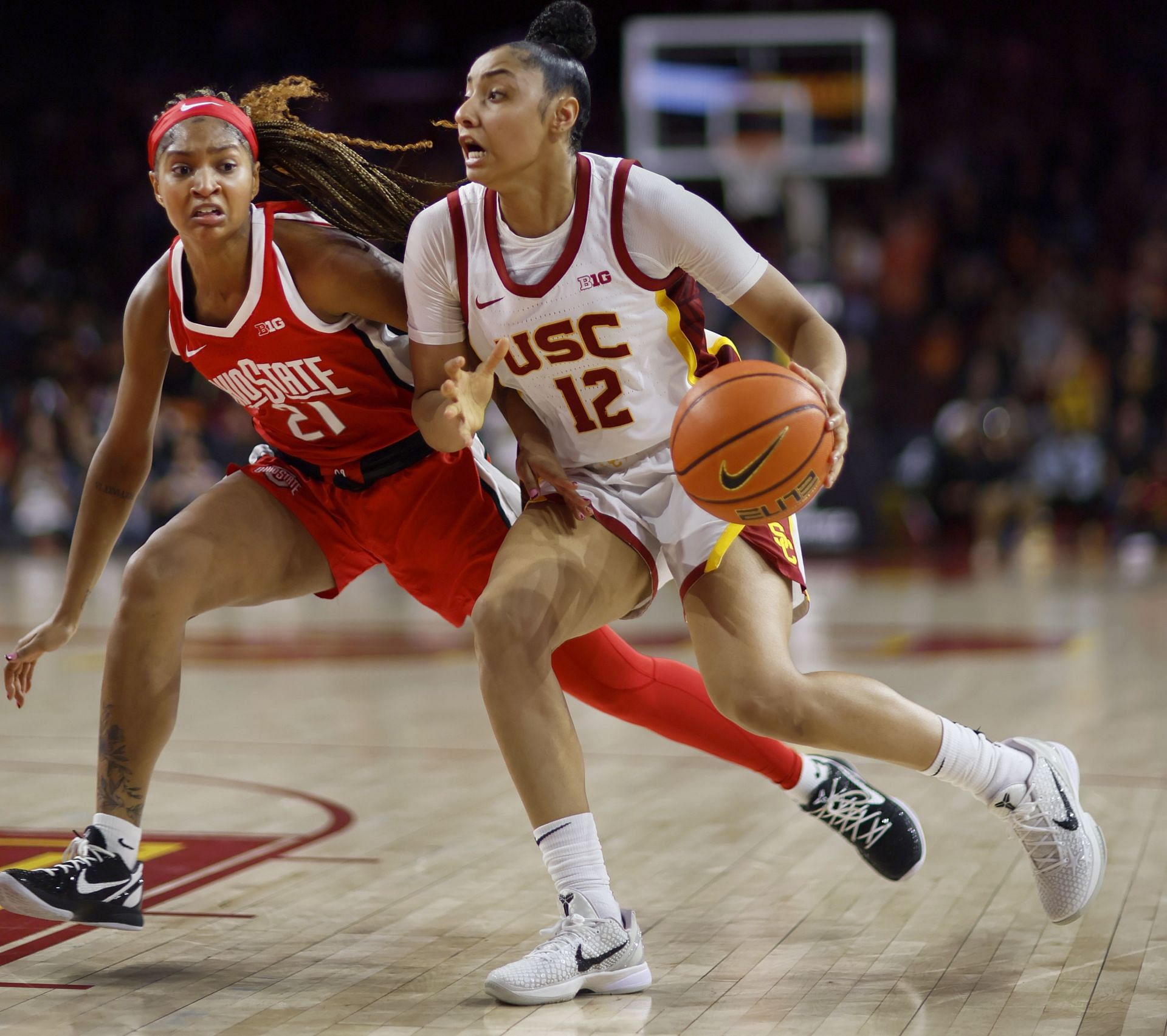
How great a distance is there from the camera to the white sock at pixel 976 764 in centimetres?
335

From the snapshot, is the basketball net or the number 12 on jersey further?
the basketball net

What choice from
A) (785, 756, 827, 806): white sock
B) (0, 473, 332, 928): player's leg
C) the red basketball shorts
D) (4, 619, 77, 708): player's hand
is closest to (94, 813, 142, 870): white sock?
(0, 473, 332, 928): player's leg

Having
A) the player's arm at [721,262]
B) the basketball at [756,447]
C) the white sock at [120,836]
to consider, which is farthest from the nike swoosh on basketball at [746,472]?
the white sock at [120,836]

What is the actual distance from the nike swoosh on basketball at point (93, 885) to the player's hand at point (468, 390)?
1151 mm

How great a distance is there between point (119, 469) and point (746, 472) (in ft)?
4.88

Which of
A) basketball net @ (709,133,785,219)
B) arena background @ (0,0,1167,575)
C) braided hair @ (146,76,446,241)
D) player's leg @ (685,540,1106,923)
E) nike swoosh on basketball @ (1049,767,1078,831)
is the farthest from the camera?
basketball net @ (709,133,785,219)

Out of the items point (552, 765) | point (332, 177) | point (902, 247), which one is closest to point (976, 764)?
point (552, 765)

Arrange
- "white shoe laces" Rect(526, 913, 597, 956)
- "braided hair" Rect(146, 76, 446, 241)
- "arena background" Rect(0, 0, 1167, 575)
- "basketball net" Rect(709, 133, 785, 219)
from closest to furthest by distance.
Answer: "white shoe laces" Rect(526, 913, 597, 956)
"braided hair" Rect(146, 76, 446, 241)
"arena background" Rect(0, 0, 1167, 575)
"basketball net" Rect(709, 133, 785, 219)

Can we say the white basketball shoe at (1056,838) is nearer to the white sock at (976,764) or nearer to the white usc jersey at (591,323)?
the white sock at (976,764)

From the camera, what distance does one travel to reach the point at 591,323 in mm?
3322

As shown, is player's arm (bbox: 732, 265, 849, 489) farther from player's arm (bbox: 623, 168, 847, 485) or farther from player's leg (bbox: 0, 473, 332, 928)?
player's leg (bbox: 0, 473, 332, 928)

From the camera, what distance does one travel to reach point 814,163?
14570 mm

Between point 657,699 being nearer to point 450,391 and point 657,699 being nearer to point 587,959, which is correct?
point 587,959

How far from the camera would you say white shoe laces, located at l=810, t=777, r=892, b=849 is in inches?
148
